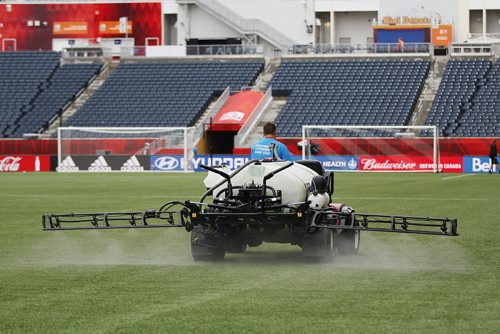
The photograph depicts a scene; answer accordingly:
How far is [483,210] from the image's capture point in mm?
25438

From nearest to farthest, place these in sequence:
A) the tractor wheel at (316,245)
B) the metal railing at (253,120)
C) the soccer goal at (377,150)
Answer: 1. the tractor wheel at (316,245)
2. the soccer goal at (377,150)
3. the metal railing at (253,120)

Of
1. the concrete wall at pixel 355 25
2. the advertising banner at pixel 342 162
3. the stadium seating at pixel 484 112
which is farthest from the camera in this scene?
the concrete wall at pixel 355 25

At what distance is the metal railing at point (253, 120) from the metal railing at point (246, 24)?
9.58 meters

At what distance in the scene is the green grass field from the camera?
9.39m

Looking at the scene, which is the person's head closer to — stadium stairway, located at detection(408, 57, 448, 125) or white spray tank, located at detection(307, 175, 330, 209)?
white spray tank, located at detection(307, 175, 330, 209)

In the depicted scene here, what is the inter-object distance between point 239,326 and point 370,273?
412 cm

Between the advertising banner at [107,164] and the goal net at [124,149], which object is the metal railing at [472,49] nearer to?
the goal net at [124,149]

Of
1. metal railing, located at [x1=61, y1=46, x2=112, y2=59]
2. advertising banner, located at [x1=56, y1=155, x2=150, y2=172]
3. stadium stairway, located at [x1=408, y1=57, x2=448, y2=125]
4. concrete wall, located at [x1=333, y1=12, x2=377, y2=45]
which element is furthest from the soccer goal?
metal railing, located at [x1=61, y1=46, x2=112, y2=59]

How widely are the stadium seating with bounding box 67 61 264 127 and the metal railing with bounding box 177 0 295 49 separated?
479cm

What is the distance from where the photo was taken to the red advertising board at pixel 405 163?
57938 millimetres

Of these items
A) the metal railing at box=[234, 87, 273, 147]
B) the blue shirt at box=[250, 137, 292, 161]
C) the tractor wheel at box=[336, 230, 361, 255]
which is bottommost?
the tractor wheel at box=[336, 230, 361, 255]

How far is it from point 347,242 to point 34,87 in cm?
6493

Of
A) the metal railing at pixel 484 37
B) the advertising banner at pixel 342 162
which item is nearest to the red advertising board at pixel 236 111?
the advertising banner at pixel 342 162

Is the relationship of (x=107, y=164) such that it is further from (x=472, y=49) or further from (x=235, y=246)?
(x=235, y=246)
